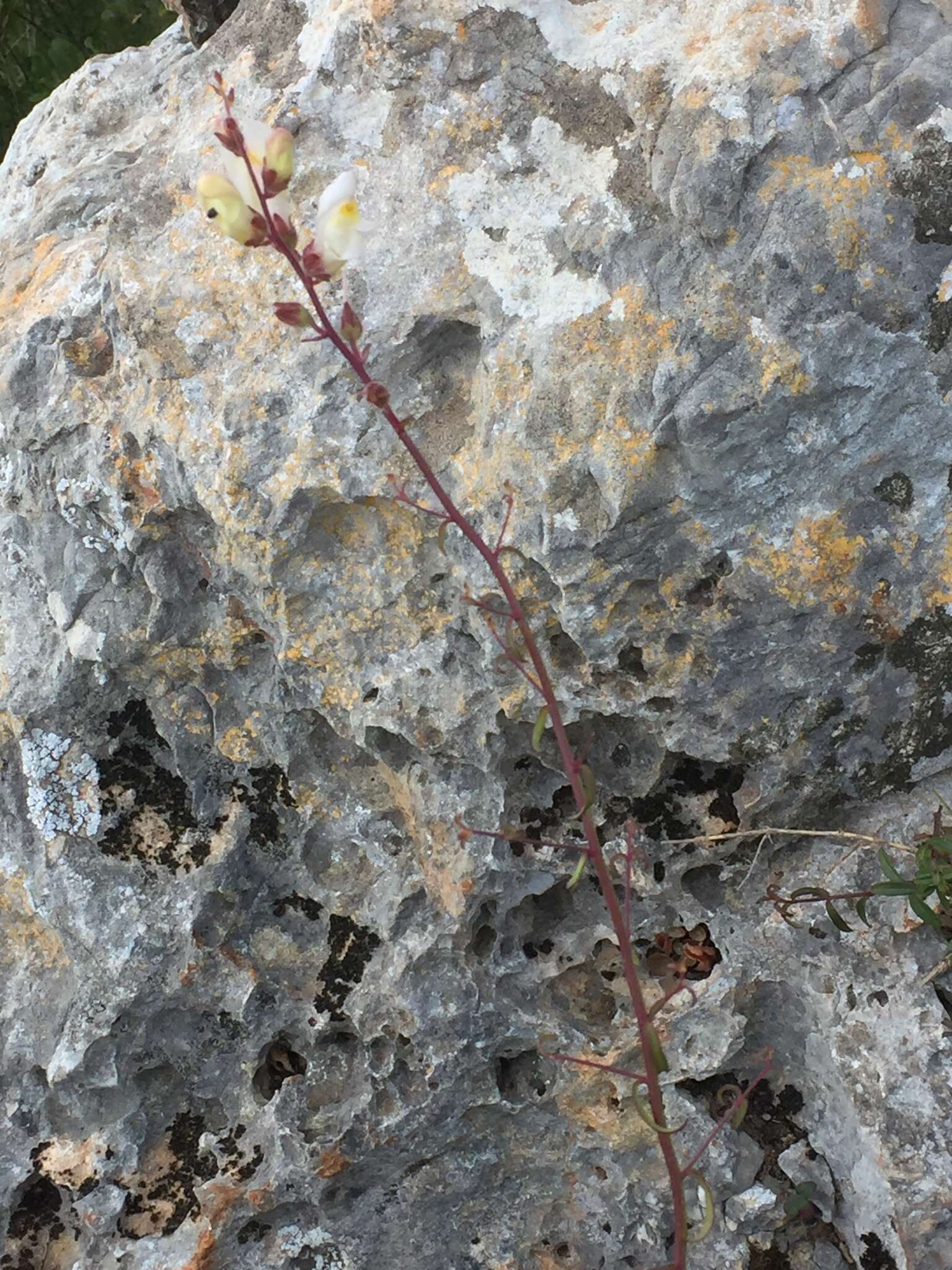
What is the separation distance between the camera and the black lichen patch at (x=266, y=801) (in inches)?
101

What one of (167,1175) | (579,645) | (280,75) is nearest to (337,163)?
(280,75)

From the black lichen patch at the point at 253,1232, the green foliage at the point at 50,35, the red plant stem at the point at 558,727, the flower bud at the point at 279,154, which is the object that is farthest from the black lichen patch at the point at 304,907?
the green foliage at the point at 50,35

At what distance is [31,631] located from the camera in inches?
102

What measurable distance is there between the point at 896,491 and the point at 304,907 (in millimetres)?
1556

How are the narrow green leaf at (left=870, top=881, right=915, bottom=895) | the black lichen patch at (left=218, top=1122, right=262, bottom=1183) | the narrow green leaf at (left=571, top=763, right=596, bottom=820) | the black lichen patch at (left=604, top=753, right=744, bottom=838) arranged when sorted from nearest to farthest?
the narrow green leaf at (left=571, top=763, right=596, bottom=820), the narrow green leaf at (left=870, top=881, right=915, bottom=895), the black lichen patch at (left=604, top=753, right=744, bottom=838), the black lichen patch at (left=218, top=1122, right=262, bottom=1183)

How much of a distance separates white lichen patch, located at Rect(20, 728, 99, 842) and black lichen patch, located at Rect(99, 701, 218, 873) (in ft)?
0.10

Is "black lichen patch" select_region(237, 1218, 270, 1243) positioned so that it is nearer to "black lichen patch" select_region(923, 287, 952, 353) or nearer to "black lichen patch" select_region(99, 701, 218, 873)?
"black lichen patch" select_region(99, 701, 218, 873)

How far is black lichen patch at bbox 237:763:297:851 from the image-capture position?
2.58 metres

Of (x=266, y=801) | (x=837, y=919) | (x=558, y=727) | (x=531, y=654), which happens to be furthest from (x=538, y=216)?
(x=837, y=919)

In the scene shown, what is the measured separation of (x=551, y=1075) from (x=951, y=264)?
184 cm

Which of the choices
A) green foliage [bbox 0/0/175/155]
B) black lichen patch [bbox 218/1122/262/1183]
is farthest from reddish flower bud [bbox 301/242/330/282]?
green foliage [bbox 0/0/175/155]

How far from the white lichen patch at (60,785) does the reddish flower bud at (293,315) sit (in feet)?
4.68

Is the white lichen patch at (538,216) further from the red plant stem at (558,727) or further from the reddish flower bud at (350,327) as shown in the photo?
the reddish flower bud at (350,327)

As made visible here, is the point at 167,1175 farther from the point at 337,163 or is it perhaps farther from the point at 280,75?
the point at 280,75
